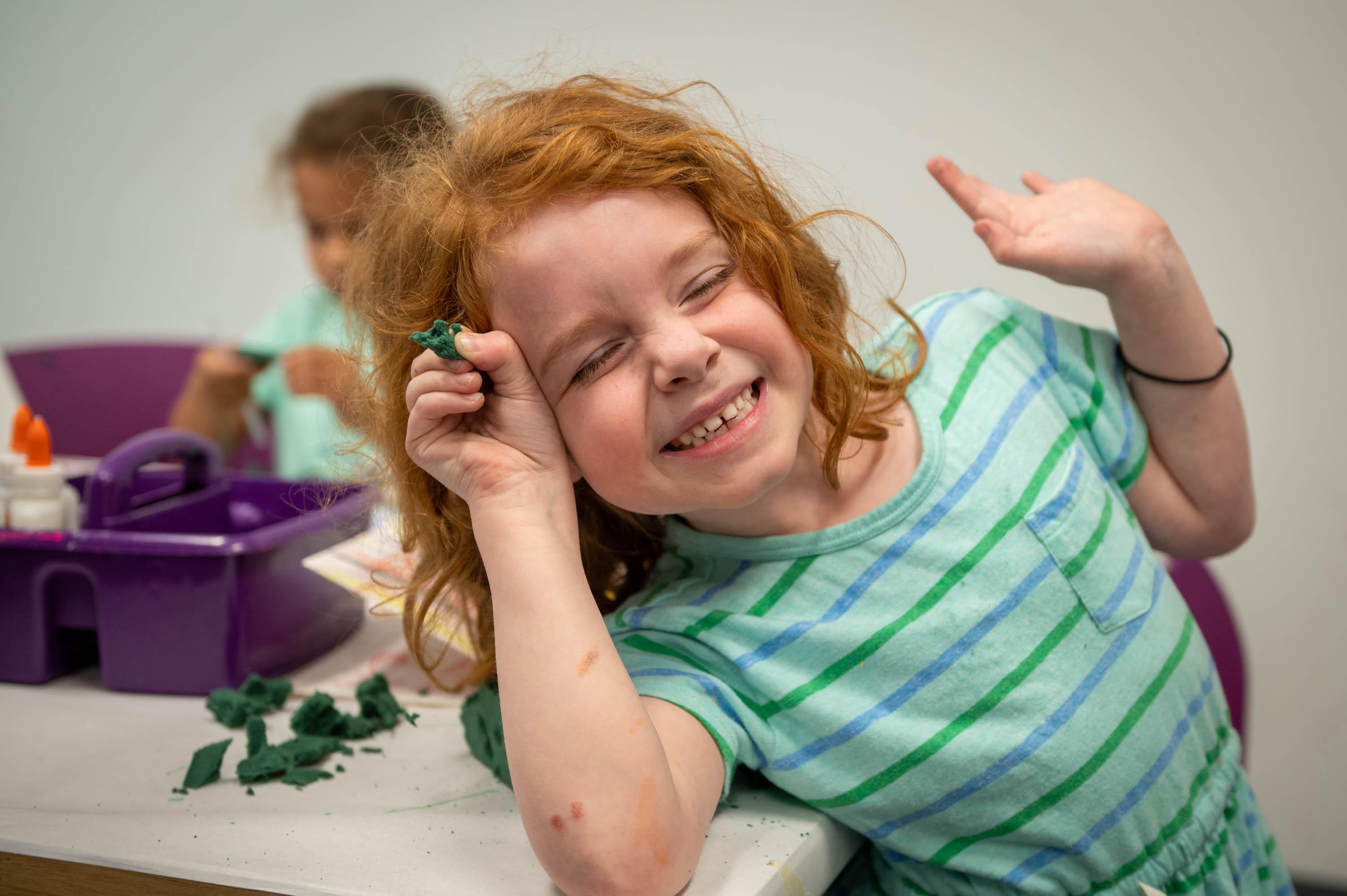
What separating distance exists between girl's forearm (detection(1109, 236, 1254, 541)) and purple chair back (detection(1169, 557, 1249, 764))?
509 millimetres

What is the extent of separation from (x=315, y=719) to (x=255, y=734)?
49mm

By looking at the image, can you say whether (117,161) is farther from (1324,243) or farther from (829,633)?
(1324,243)

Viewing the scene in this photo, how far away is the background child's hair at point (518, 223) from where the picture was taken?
644mm

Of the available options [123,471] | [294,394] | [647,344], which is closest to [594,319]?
[647,344]

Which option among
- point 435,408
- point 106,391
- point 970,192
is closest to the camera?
point 435,408

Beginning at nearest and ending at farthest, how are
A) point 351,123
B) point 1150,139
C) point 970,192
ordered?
1. point 970,192
2. point 1150,139
3. point 351,123

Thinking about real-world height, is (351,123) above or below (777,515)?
above

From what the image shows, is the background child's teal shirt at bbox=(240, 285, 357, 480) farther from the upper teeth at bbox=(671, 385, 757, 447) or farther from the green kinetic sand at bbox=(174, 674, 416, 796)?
the upper teeth at bbox=(671, 385, 757, 447)

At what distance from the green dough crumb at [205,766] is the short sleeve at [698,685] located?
31 centimetres

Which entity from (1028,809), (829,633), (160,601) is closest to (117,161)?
(160,601)

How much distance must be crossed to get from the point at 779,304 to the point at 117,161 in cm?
192

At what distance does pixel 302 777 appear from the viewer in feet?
2.33

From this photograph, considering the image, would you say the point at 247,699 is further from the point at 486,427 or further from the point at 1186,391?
the point at 1186,391

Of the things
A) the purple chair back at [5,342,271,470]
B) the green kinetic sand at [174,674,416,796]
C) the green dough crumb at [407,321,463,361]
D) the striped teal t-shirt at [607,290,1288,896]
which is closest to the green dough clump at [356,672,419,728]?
the green kinetic sand at [174,674,416,796]
